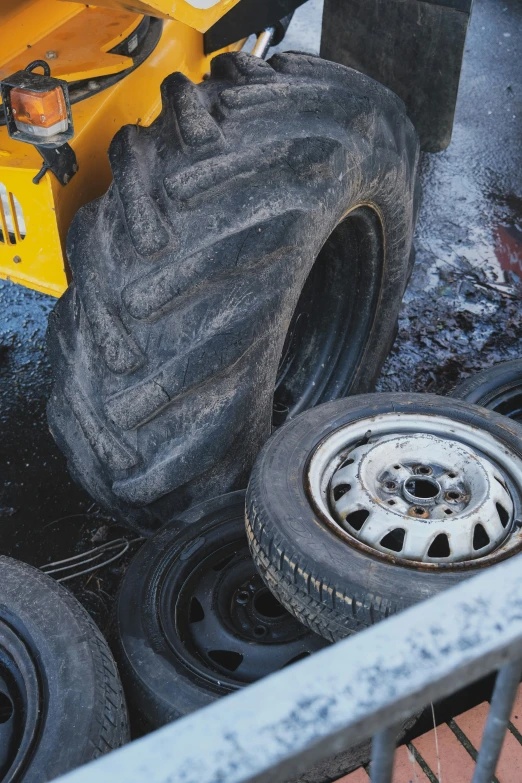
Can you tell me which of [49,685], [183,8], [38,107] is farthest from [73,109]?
[49,685]

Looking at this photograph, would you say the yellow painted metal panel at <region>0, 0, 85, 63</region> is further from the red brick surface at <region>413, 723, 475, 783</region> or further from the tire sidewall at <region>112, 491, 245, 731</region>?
the red brick surface at <region>413, 723, 475, 783</region>

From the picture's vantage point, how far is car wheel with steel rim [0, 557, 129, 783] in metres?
1.58

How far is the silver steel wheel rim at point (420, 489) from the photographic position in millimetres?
1833

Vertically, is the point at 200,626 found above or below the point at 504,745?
below

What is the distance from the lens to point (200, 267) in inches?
73.4

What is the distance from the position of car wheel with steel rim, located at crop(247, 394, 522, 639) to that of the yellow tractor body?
81 centimetres

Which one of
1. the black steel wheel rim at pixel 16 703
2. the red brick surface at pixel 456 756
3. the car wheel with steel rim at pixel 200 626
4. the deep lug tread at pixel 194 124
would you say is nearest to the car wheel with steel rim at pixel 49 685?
the black steel wheel rim at pixel 16 703

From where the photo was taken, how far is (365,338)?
2760mm

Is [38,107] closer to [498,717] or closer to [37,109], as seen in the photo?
[37,109]

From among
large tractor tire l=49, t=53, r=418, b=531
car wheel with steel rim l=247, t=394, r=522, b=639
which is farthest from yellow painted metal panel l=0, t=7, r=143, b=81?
car wheel with steel rim l=247, t=394, r=522, b=639

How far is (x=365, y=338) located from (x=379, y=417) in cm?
68

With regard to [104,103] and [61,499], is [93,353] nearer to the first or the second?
[104,103]

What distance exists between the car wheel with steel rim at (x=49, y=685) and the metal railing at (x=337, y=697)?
1058 mm

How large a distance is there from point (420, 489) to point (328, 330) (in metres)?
0.86
